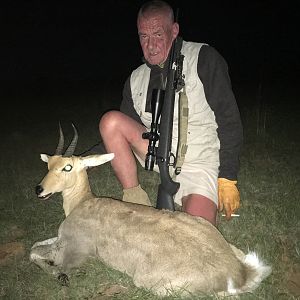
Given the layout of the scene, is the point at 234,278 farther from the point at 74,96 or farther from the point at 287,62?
the point at 287,62

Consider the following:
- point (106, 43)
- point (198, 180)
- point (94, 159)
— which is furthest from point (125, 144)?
point (106, 43)

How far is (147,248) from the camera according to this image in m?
3.64

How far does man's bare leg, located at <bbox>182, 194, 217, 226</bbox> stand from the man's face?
1.57 m

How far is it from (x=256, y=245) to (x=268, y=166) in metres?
2.80

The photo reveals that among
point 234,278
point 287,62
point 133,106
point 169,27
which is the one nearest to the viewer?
point 234,278

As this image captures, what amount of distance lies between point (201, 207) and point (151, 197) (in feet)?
5.43

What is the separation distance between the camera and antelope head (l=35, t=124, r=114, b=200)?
183 inches

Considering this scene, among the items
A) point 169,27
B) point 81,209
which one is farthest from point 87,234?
point 169,27

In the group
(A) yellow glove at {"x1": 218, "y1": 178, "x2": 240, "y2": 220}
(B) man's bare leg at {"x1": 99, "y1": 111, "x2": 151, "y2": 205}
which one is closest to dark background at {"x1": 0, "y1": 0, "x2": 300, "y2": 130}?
(B) man's bare leg at {"x1": 99, "y1": 111, "x2": 151, "y2": 205}

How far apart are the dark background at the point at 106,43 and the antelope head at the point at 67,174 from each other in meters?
9.86

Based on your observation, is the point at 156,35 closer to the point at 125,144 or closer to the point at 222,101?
the point at 222,101

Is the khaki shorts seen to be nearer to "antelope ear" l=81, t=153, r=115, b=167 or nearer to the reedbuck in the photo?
"antelope ear" l=81, t=153, r=115, b=167

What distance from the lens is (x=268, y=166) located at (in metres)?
7.15

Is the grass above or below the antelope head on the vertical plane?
below
